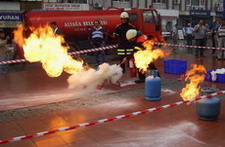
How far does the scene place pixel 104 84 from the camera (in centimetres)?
927

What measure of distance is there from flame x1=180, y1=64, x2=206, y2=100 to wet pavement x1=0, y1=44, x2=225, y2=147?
0.81 feet

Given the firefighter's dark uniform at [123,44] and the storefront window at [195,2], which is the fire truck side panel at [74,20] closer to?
the firefighter's dark uniform at [123,44]

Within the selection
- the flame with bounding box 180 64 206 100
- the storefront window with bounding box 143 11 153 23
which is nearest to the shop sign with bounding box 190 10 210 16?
the storefront window with bounding box 143 11 153 23

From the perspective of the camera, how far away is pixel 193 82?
30.2 ft

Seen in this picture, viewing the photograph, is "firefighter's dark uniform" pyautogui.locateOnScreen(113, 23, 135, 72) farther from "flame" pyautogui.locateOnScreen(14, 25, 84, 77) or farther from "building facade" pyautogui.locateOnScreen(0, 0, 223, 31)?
"building facade" pyautogui.locateOnScreen(0, 0, 223, 31)

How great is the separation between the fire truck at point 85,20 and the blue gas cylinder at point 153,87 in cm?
793

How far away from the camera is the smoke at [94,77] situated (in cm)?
834

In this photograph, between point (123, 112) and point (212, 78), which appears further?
point (212, 78)

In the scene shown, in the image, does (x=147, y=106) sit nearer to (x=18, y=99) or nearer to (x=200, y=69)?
(x=18, y=99)

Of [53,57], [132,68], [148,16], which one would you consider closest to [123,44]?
[132,68]

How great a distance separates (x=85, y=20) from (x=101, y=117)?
940cm

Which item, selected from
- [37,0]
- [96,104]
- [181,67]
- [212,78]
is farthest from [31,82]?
[37,0]

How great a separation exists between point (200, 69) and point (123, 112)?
6.56 m

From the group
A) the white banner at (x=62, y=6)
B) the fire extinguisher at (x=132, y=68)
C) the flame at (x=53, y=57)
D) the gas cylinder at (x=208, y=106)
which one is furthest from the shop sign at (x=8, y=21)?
the gas cylinder at (x=208, y=106)
